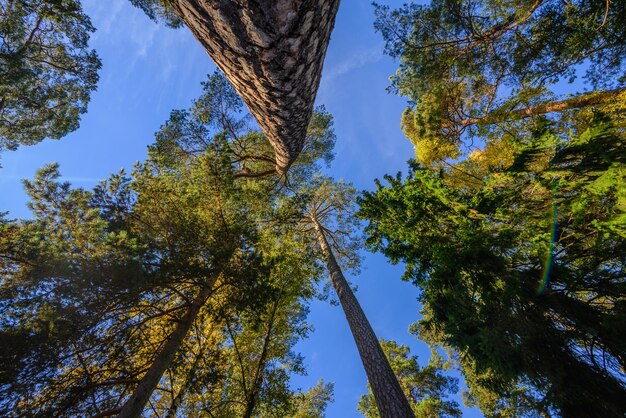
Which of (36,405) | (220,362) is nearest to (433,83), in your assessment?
(220,362)

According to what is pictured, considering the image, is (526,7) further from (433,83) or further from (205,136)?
(205,136)

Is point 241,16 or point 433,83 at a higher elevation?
point 433,83

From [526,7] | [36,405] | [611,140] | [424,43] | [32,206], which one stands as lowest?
[36,405]

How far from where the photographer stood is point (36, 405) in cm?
354

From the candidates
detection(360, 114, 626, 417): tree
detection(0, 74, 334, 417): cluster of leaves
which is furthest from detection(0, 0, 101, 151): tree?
A: detection(360, 114, 626, 417): tree

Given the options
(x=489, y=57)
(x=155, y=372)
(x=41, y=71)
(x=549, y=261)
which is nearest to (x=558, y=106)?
(x=489, y=57)

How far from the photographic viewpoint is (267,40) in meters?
1.68

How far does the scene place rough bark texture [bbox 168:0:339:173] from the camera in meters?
1.52

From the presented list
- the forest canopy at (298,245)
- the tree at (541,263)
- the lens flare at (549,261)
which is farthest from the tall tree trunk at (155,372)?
the lens flare at (549,261)

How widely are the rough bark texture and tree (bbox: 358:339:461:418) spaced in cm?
1452

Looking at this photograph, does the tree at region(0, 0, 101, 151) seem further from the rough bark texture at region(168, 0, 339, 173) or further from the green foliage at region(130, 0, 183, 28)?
the rough bark texture at region(168, 0, 339, 173)

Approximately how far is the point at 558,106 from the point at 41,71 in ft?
55.1

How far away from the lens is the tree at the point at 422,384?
452 inches

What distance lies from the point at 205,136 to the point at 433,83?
794 centimetres
